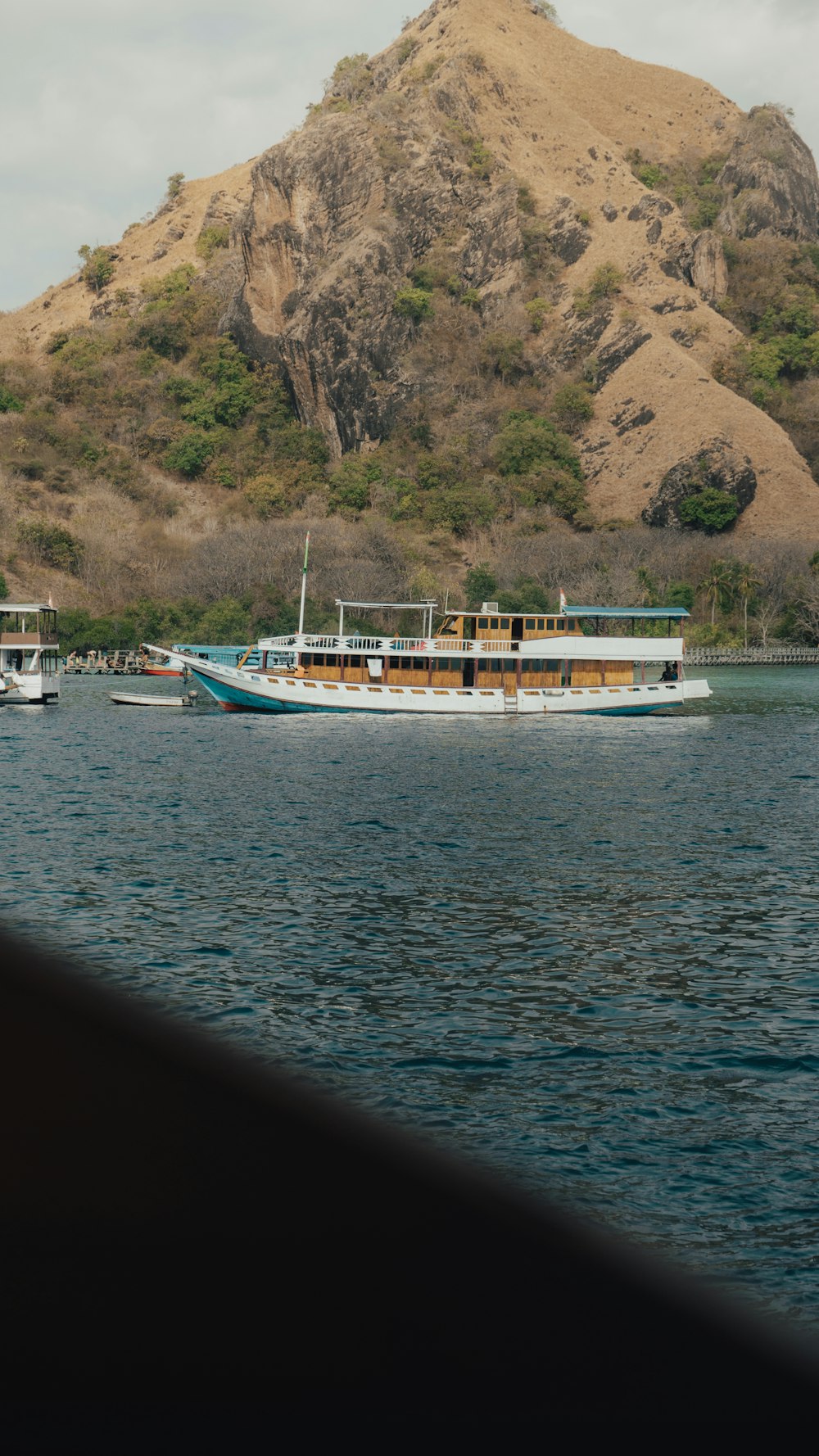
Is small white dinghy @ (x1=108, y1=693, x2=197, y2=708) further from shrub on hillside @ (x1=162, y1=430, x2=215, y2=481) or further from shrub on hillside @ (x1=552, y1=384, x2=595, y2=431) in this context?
shrub on hillside @ (x1=162, y1=430, x2=215, y2=481)

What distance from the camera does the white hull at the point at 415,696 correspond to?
69.6 metres

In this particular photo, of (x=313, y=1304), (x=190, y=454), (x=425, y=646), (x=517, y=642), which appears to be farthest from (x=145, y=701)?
(x=190, y=454)

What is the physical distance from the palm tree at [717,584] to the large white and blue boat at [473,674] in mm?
65469

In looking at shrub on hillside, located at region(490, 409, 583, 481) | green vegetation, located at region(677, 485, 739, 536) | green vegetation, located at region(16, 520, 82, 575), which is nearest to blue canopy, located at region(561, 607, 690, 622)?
green vegetation, located at region(677, 485, 739, 536)

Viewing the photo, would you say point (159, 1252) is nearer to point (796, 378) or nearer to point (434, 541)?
point (434, 541)

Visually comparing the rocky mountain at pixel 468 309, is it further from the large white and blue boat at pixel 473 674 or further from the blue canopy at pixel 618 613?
the large white and blue boat at pixel 473 674

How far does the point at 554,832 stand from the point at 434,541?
128 meters

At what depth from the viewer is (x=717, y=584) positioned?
137500 millimetres

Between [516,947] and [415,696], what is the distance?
5153cm

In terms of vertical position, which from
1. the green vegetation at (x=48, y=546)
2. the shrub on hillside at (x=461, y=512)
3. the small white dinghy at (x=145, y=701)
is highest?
the shrub on hillside at (x=461, y=512)

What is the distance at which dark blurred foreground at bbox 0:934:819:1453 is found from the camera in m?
7.21

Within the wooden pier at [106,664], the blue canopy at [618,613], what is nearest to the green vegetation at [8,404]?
the wooden pier at [106,664]

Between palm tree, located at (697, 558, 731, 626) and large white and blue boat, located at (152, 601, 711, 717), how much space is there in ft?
215

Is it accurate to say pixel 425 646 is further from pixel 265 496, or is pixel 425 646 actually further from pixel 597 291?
pixel 597 291
